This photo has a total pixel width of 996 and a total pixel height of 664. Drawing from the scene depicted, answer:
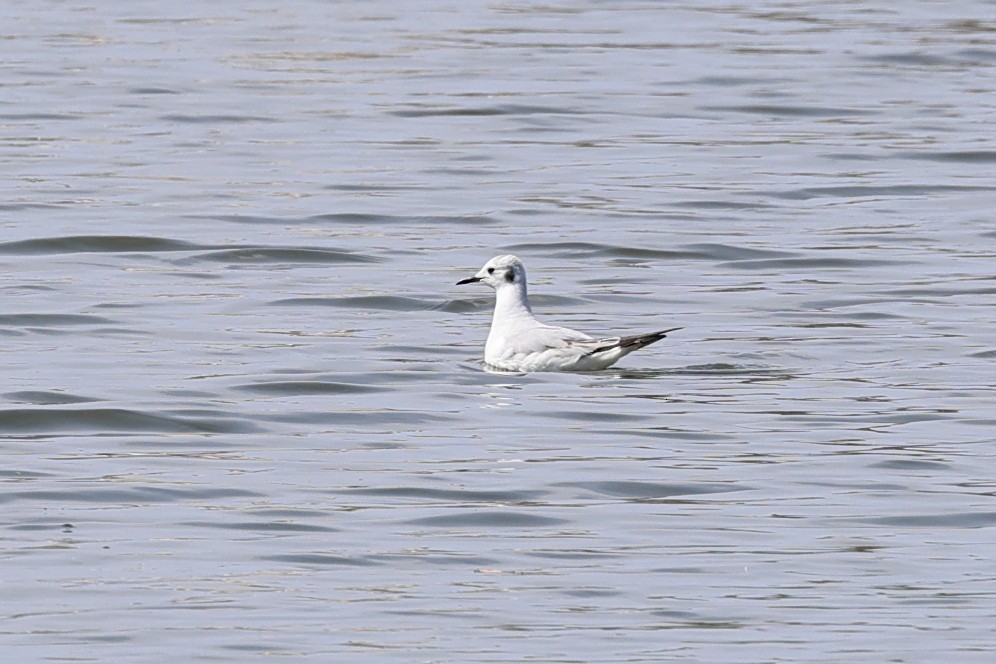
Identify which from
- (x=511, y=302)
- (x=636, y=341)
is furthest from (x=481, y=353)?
(x=636, y=341)

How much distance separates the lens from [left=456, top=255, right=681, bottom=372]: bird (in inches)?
497

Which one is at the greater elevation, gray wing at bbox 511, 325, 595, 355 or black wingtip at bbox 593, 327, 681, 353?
black wingtip at bbox 593, 327, 681, 353

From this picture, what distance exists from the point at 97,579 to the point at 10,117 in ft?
49.5

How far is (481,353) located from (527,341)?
0.89 meters

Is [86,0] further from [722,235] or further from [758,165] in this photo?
[722,235]

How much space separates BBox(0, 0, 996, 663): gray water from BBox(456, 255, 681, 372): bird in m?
0.11

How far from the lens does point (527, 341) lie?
12.9 m

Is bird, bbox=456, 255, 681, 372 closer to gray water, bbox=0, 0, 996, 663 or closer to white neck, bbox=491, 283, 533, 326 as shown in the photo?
white neck, bbox=491, 283, 533, 326

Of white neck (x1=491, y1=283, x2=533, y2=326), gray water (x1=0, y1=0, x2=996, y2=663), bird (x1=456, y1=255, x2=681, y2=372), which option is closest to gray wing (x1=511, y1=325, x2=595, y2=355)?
bird (x1=456, y1=255, x2=681, y2=372)

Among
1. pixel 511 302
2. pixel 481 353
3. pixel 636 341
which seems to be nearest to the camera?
pixel 636 341

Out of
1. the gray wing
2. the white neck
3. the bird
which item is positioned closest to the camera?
the bird

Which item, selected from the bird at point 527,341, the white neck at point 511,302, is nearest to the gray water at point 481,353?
the bird at point 527,341

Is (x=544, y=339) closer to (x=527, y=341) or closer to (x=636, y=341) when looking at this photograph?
(x=527, y=341)

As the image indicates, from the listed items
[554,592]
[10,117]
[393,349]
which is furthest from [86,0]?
[554,592]
